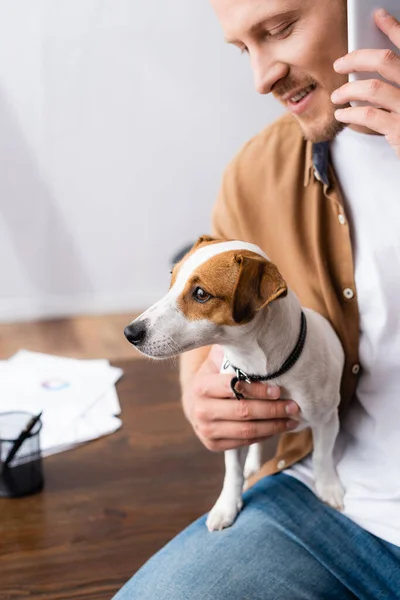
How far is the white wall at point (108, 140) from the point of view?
11.0ft

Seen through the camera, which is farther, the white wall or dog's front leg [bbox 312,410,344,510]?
the white wall

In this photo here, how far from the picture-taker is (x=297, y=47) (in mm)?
1190

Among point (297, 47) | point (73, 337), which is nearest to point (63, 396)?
point (297, 47)

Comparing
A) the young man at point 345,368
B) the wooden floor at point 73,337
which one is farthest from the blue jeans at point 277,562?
the wooden floor at point 73,337

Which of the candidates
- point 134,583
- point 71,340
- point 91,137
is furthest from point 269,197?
point 91,137

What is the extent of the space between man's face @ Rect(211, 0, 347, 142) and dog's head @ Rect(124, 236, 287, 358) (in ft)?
1.07

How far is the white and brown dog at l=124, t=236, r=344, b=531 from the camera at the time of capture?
1.02 m

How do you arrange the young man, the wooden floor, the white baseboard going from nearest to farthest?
1. the young man
2. the wooden floor
3. the white baseboard

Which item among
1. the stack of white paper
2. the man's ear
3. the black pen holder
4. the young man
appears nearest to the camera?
the man's ear

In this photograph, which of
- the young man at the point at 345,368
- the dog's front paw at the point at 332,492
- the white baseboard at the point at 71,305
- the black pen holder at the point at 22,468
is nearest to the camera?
the young man at the point at 345,368

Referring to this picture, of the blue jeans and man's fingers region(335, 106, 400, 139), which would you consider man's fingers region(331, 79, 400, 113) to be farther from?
the blue jeans

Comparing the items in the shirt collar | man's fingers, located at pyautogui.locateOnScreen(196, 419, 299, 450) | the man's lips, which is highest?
the man's lips

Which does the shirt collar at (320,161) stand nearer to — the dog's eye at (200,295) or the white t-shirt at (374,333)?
the white t-shirt at (374,333)

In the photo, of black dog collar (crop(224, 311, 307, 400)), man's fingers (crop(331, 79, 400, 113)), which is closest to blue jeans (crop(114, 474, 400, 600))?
black dog collar (crop(224, 311, 307, 400))
